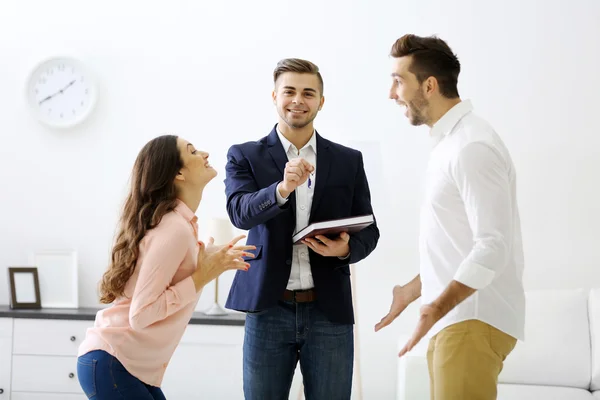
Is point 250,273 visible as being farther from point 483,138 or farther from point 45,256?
point 45,256

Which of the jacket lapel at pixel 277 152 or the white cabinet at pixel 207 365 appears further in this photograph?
the white cabinet at pixel 207 365

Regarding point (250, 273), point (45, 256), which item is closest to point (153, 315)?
point (250, 273)

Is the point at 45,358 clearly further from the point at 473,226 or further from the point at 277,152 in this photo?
the point at 473,226

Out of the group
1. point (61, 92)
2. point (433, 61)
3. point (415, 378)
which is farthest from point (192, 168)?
point (61, 92)

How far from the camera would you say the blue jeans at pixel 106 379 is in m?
1.99

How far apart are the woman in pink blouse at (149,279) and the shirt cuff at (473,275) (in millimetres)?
712

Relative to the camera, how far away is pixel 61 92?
4488 mm

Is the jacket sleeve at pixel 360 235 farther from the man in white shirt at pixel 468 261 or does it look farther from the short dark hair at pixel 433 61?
the short dark hair at pixel 433 61

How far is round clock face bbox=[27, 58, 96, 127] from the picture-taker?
4.46 metres

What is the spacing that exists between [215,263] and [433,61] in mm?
874

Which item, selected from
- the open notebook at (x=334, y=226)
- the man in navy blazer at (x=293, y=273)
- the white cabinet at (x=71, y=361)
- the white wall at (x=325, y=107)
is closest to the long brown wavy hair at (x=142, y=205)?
the man in navy blazer at (x=293, y=273)

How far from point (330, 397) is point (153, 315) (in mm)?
675

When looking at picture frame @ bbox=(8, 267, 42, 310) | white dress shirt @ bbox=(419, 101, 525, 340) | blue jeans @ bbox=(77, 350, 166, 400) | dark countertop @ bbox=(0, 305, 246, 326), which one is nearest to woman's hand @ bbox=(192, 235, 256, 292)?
blue jeans @ bbox=(77, 350, 166, 400)

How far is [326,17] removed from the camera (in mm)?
4348
